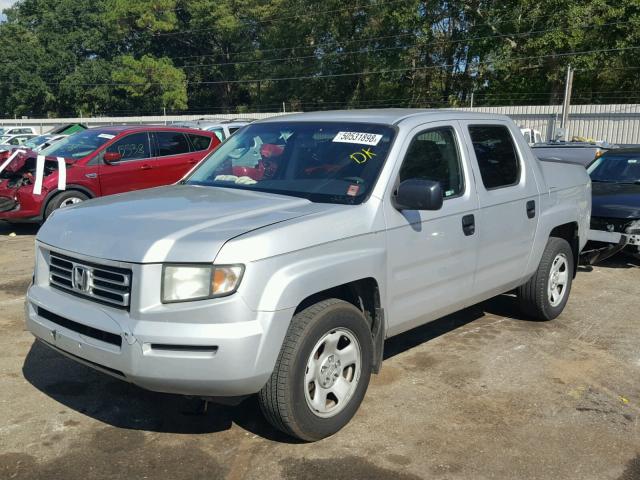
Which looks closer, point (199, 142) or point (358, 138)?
point (358, 138)

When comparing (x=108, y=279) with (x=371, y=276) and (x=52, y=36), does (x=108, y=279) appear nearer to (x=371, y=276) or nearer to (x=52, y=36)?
(x=371, y=276)

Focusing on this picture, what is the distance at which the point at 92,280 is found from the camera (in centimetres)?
340

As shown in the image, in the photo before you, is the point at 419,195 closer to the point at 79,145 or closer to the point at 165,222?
the point at 165,222

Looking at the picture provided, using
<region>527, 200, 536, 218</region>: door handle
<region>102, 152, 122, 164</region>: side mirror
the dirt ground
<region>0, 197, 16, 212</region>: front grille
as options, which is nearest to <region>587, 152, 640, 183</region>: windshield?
the dirt ground

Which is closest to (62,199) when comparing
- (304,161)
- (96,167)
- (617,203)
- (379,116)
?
(96,167)

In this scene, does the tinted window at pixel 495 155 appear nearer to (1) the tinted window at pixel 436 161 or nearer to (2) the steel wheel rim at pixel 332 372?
(1) the tinted window at pixel 436 161

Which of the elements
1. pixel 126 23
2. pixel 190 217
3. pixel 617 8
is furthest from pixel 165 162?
pixel 126 23

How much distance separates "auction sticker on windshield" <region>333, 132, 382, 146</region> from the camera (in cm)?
420

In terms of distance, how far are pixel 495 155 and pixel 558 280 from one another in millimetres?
1617

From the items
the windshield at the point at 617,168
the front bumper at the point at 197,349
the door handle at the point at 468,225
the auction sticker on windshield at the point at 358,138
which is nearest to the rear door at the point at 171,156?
the windshield at the point at 617,168

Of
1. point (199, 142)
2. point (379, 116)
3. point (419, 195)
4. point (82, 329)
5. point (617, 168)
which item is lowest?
point (82, 329)

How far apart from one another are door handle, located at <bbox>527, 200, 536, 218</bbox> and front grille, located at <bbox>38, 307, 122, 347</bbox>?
3434mm

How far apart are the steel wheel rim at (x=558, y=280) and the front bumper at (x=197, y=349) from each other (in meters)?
3.41

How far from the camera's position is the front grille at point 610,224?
25.8ft
